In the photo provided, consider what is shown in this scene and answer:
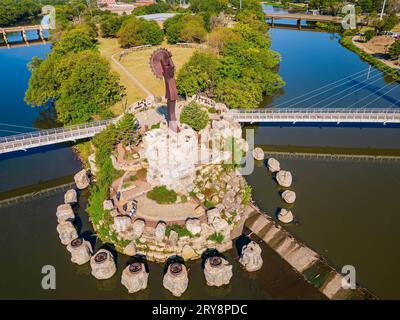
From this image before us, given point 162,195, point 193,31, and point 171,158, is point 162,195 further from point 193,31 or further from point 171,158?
point 193,31

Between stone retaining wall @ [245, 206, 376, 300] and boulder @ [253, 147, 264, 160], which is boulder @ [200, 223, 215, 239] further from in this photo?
boulder @ [253, 147, 264, 160]

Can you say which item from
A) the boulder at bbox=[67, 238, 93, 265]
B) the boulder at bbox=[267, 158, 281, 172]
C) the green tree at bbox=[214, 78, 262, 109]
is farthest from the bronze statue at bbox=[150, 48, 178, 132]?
the green tree at bbox=[214, 78, 262, 109]

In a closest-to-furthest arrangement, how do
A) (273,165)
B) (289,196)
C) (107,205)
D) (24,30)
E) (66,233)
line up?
1. (66,233)
2. (107,205)
3. (289,196)
4. (273,165)
5. (24,30)

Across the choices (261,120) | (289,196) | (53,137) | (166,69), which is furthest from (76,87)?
(289,196)

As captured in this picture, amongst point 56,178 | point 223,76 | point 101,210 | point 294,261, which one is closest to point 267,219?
point 294,261

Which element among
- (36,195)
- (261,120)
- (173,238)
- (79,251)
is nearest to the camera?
(79,251)

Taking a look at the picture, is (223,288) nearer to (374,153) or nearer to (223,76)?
(374,153)

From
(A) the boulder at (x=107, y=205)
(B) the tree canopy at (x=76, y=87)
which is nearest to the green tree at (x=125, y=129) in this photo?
(A) the boulder at (x=107, y=205)
